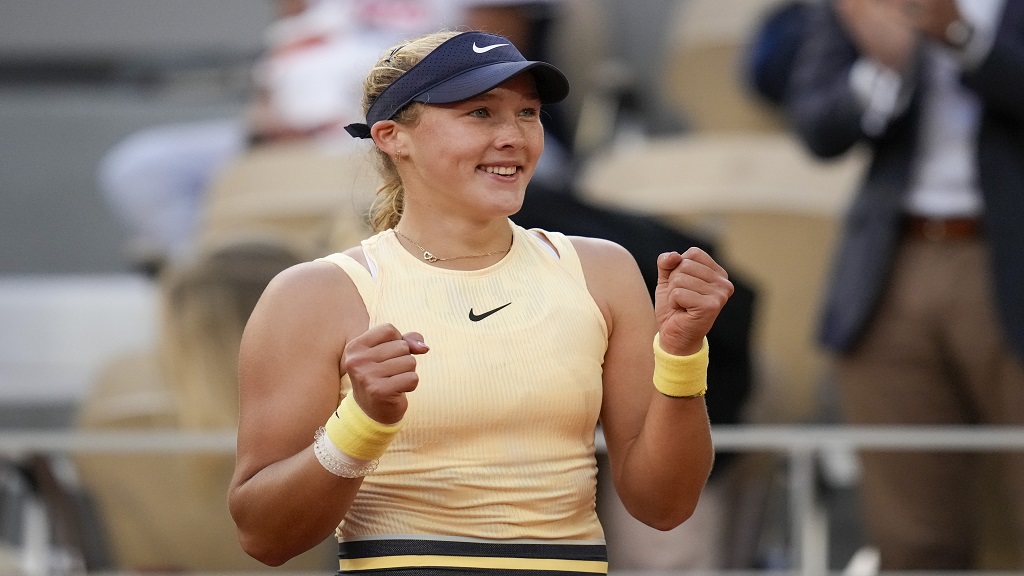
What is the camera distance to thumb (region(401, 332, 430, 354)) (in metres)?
1.56

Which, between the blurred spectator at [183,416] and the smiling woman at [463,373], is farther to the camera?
the blurred spectator at [183,416]

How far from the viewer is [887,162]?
10.8 feet

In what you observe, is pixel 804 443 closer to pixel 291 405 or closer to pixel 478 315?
pixel 478 315

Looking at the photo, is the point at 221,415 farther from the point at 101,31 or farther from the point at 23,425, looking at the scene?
the point at 101,31

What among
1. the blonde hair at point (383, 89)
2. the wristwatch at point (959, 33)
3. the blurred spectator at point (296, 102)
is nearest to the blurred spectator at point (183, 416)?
the blurred spectator at point (296, 102)

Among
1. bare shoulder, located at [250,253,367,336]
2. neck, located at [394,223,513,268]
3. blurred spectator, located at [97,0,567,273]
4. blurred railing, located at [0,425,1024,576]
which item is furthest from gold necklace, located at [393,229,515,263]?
blurred spectator, located at [97,0,567,273]

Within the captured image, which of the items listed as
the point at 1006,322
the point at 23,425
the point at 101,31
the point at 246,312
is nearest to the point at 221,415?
the point at 246,312

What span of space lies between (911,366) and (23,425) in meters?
3.09

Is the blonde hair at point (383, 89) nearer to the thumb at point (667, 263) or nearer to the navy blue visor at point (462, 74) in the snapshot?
the navy blue visor at point (462, 74)

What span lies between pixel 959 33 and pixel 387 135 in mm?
1715

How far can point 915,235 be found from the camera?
327 centimetres

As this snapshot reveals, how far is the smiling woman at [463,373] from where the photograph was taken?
5.48ft

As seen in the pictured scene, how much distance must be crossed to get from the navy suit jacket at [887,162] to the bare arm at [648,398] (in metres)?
1.52

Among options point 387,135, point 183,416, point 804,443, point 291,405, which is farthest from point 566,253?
point 183,416
